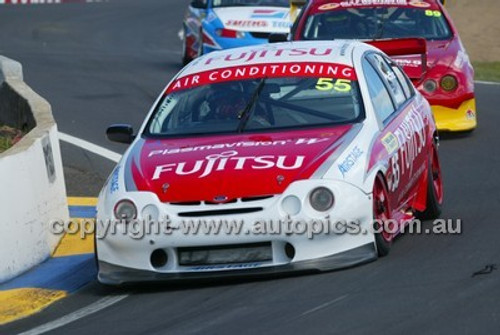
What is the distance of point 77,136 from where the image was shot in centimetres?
1542

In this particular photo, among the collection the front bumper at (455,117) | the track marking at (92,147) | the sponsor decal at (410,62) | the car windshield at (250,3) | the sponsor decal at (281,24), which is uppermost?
the sponsor decal at (410,62)

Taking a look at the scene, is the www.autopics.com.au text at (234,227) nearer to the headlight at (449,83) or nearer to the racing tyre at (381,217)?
the racing tyre at (381,217)

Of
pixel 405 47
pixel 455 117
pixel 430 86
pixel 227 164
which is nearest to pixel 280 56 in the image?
pixel 227 164

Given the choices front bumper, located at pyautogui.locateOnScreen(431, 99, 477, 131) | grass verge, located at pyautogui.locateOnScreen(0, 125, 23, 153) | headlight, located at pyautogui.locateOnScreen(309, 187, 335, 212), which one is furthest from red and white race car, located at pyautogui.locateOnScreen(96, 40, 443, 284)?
front bumper, located at pyautogui.locateOnScreen(431, 99, 477, 131)

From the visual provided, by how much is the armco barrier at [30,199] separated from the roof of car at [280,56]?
1177mm

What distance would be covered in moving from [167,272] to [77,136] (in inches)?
289

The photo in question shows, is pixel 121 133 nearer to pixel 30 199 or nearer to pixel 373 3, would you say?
pixel 30 199

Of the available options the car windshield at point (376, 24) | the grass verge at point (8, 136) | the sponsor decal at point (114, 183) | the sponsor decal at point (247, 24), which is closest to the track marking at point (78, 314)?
the sponsor decal at point (114, 183)

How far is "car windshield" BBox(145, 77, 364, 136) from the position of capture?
9336 millimetres

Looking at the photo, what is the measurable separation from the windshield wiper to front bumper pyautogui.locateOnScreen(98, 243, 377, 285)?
4.51ft

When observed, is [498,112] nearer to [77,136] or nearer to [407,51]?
[407,51]

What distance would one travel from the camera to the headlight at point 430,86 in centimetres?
1423

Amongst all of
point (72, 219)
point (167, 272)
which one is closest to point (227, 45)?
point (72, 219)

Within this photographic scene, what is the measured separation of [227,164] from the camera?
850cm
